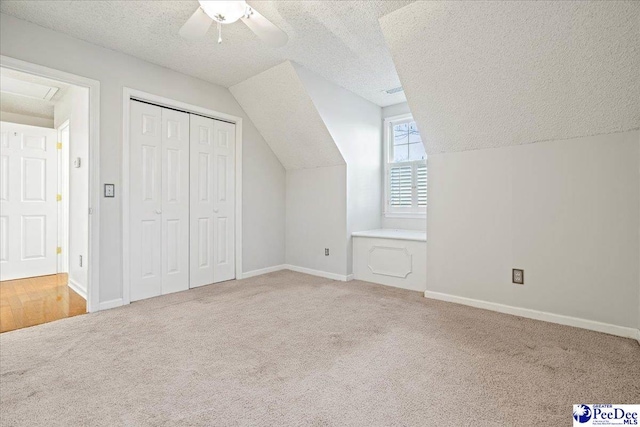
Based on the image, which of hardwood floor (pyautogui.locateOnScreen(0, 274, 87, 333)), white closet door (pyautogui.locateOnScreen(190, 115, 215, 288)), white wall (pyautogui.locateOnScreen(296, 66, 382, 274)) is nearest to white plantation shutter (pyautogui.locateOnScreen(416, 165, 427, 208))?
white wall (pyautogui.locateOnScreen(296, 66, 382, 274))

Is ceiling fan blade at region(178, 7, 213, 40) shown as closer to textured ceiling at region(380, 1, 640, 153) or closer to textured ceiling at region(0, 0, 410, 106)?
textured ceiling at region(0, 0, 410, 106)

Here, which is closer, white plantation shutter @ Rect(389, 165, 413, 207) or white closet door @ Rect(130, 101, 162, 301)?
white closet door @ Rect(130, 101, 162, 301)

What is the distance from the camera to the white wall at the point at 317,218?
162 inches

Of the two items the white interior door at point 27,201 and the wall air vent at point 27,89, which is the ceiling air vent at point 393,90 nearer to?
the wall air vent at point 27,89

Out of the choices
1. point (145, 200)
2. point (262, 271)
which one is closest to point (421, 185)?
point (262, 271)

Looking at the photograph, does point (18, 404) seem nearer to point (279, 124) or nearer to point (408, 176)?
point (279, 124)

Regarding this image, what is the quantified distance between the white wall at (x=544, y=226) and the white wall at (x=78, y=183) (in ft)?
11.2

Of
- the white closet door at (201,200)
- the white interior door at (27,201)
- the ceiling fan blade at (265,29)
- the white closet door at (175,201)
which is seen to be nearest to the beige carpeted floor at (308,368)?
the white closet door at (175,201)

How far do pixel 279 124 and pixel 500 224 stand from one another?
280 cm

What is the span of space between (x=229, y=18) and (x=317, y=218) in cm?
272

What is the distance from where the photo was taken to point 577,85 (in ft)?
7.34

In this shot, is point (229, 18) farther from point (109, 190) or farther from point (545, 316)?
point (545, 316)

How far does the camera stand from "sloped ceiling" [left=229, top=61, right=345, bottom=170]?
3.60 meters

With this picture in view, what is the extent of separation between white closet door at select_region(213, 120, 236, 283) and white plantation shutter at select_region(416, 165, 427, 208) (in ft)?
8.28
